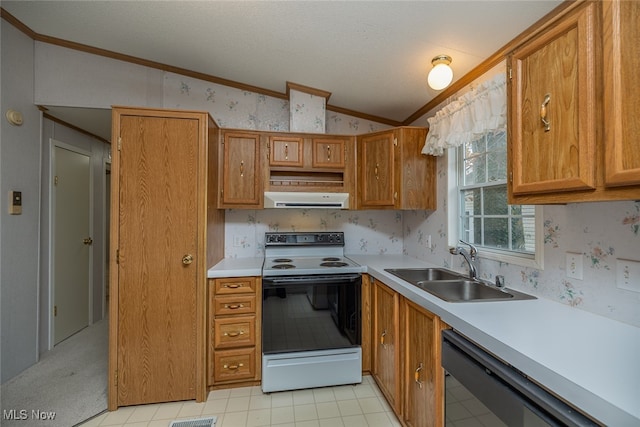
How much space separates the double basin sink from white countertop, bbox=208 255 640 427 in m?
0.08

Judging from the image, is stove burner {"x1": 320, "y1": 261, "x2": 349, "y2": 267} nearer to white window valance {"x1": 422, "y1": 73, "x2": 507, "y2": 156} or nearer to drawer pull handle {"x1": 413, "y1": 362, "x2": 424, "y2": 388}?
drawer pull handle {"x1": 413, "y1": 362, "x2": 424, "y2": 388}

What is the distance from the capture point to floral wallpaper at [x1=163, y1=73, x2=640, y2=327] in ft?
3.81

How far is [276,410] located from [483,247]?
1814mm

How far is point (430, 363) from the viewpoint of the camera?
1422 mm

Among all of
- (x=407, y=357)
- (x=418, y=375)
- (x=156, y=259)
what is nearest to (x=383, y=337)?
(x=407, y=357)

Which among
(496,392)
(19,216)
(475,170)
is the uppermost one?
(475,170)

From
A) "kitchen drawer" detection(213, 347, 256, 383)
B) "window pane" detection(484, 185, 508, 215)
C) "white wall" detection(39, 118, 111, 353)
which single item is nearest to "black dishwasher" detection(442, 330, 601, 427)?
"window pane" detection(484, 185, 508, 215)

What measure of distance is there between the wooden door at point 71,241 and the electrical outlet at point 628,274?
4111 mm

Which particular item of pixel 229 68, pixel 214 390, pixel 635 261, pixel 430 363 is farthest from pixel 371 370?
pixel 229 68

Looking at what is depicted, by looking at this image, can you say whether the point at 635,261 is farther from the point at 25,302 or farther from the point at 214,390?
the point at 25,302

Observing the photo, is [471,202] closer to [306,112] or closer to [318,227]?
[318,227]

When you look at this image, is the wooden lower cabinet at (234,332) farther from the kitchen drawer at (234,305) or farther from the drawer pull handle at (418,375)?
the drawer pull handle at (418,375)

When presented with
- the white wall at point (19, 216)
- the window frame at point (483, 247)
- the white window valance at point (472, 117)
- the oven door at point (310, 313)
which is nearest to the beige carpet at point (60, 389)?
the white wall at point (19, 216)

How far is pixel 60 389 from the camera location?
2141mm
